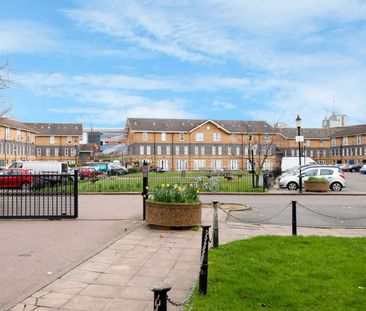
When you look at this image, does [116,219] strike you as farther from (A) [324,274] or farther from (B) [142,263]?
(A) [324,274]

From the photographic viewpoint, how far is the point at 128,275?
619cm

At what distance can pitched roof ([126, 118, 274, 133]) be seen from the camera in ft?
259

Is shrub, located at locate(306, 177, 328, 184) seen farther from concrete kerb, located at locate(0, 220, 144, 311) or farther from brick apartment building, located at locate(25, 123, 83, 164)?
brick apartment building, located at locate(25, 123, 83, 164)

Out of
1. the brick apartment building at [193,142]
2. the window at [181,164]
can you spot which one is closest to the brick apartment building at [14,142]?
the brick apartment building at [193,142]

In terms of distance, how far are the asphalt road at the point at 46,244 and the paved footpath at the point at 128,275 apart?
33 centimetres

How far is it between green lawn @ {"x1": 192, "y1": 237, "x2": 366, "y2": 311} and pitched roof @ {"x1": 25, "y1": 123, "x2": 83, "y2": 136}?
88.5 metres

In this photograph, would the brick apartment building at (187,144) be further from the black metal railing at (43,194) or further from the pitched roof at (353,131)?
the black metal railing at (43,194)

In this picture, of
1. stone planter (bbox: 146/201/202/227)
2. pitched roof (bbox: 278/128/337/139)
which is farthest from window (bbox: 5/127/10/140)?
stone planter (bbox: 146/201/202/227)

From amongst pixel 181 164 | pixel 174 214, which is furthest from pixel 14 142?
pixel 174 214

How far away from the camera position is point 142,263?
6.92m

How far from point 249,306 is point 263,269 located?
5.52 feet

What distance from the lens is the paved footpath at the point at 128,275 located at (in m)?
4.96

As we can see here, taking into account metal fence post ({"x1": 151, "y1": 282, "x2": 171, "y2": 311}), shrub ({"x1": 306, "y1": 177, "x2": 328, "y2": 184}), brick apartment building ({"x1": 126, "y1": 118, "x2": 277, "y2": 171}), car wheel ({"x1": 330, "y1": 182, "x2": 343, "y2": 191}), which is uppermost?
brick apartment building ({"x1": 126, "y1": 118, "x2": 277, "y2": 171})

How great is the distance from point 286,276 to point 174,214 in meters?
4.56
